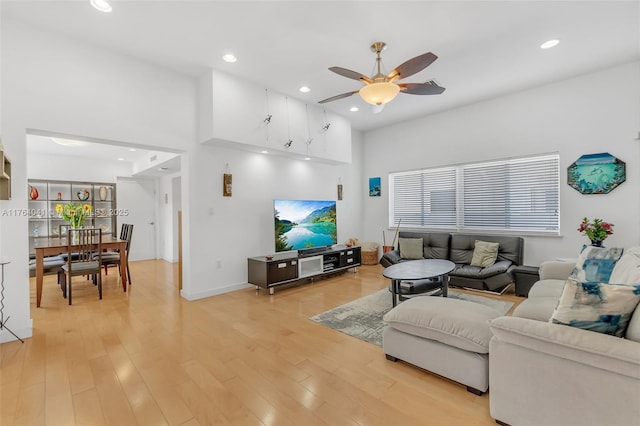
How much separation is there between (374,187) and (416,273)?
3600 mm

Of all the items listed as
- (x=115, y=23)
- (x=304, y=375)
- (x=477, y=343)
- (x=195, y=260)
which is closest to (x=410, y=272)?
(x=477, y=343)

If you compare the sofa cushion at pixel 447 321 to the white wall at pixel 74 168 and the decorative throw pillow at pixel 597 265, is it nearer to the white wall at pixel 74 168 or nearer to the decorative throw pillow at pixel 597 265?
the decorative throw pillow at pixel 597 265

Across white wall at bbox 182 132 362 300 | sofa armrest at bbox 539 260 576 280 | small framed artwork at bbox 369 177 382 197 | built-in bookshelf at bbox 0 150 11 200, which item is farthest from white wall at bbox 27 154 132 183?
sofa armrest at bbox 539 260 576 280

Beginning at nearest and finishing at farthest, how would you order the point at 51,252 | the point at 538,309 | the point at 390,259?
the point at 538,309 → the point at 51,252 → the point at 390,259

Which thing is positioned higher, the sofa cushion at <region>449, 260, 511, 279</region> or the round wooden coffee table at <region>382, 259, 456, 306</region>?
the round wooden coffee table at <region>382, 259, 456, 306</region>

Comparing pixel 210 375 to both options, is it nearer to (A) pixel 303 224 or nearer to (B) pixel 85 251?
(A) pixel 303 224

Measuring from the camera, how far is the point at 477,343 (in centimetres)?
186

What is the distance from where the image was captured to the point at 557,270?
323 cm

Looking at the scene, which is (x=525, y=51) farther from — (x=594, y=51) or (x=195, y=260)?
(x=195, y=260)

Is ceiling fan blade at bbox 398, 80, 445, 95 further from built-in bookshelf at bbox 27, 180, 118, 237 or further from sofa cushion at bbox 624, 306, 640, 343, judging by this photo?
built-in bookshelf at bbox 27, 180, 118, 237

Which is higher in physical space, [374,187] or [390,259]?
[374,187]

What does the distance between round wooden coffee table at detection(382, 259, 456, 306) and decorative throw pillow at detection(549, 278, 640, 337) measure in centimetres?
172

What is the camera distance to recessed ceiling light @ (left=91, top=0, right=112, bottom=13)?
2592 millimetres

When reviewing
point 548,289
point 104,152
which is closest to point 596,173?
point 548,289
